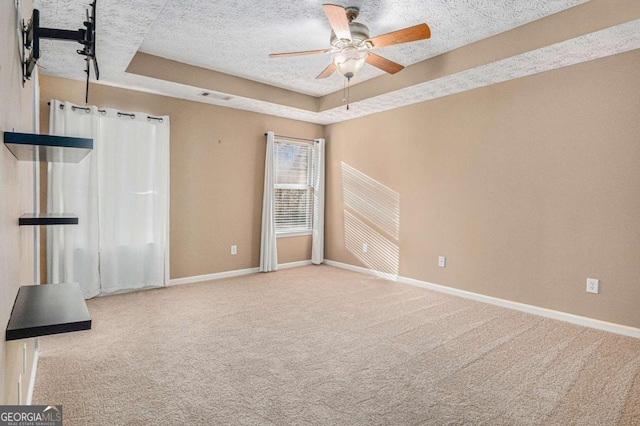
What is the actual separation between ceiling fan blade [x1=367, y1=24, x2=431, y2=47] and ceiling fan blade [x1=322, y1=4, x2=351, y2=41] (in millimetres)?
251

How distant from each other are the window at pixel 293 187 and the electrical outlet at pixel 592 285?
3953 mm

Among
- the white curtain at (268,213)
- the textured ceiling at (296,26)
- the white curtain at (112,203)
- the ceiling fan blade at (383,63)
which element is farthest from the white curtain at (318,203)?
the ceiling fan blade at (383,63)

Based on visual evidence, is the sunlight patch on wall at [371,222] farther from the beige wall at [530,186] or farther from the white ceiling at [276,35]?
the white ceiling at [276,35]

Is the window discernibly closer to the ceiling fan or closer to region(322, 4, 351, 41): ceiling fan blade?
the ceiling fan

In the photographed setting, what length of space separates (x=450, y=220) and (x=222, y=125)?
3332mm

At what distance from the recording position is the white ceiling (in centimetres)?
283

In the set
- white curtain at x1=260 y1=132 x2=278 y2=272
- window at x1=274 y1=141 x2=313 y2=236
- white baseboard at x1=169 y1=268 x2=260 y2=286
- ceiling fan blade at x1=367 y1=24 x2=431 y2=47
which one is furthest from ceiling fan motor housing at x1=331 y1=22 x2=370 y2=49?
white baseboard at x1=169 y1=268 x2=260 y2=286

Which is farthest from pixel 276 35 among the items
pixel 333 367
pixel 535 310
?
pixel 535 310

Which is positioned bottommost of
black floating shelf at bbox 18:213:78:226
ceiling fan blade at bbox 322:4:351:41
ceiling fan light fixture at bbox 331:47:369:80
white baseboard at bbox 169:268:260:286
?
white baseboard at bbox 169:268:260:286

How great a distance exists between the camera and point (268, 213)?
555cm

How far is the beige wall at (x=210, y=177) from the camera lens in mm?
4723

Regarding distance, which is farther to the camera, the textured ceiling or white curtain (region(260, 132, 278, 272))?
white curtain (region(260, 132, 278, 272))

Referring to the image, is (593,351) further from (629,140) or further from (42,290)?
(42,290)

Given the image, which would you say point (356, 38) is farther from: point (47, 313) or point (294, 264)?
point (294, 264)
